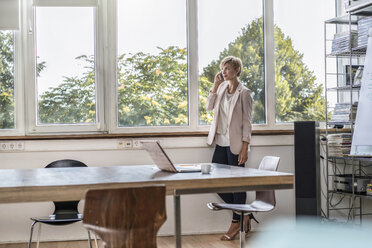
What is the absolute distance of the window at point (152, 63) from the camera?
16.3ft

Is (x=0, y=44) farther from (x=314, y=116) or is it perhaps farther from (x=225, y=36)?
(x=314, y=116)

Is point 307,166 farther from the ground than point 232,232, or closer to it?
farther from the ground

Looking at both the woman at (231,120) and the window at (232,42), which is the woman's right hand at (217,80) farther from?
the window at (232,42)

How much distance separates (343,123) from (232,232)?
5.13ft

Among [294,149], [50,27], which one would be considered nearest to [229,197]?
[294,149]

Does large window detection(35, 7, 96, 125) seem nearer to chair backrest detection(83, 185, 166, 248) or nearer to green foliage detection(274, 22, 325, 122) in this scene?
green foliage detection(274, 22, 325, 122)

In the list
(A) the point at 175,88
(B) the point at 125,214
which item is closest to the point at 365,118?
(A) the point at 175,88

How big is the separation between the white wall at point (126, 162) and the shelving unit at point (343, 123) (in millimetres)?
434

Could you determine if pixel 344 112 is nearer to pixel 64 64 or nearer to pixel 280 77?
pixel 280 77

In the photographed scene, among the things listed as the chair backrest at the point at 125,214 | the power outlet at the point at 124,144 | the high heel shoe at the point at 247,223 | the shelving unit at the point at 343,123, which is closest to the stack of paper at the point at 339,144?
the shelving unit at the point at 343,123

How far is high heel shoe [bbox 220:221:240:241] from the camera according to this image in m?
4.63

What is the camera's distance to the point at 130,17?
4.98 meters

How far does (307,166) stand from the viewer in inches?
187

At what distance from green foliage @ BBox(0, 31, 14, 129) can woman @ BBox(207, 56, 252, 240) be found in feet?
6.32
